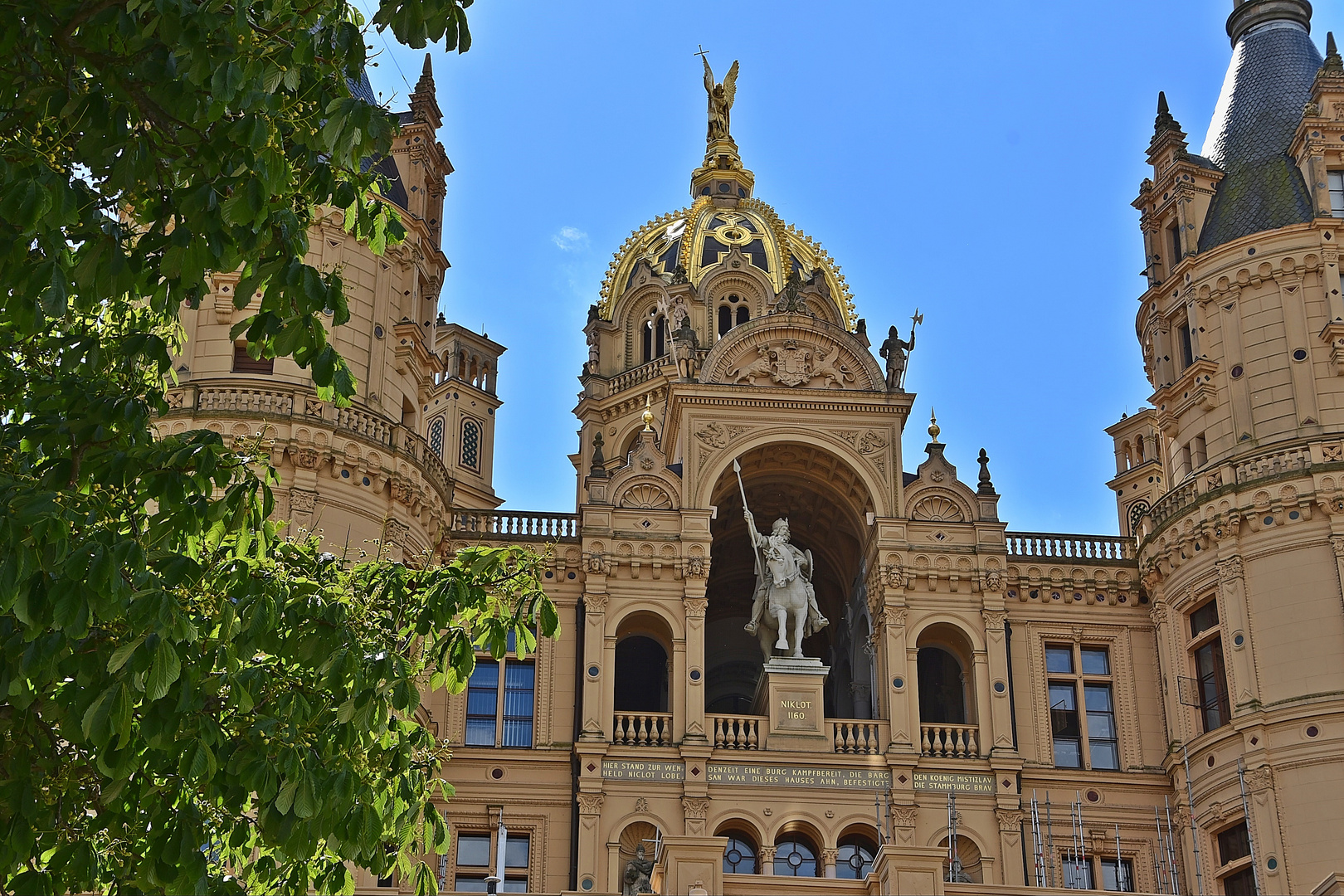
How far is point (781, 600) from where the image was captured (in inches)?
1594

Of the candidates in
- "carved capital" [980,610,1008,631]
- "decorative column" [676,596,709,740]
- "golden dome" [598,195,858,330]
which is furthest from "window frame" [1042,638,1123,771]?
"golden dome" [598,195,858,330]

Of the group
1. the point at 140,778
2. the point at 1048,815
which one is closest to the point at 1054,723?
the point at 1048,815

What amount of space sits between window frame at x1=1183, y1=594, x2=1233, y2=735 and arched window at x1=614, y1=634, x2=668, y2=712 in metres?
13.0

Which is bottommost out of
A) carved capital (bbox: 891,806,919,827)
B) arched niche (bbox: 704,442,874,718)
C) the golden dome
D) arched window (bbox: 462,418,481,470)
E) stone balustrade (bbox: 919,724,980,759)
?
carved capital (bbox: 891,806,919,827)

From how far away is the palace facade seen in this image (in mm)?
37562

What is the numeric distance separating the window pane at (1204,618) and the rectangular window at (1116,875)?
520 centimetres

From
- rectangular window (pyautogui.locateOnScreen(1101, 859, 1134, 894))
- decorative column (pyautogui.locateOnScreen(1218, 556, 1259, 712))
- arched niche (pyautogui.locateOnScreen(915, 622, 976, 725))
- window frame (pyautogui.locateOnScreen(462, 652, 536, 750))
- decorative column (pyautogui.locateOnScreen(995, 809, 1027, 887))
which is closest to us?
decorative column (pyautogui.locateOnScreen(1218, 556, 1259, 712))

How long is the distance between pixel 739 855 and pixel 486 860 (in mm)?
5312

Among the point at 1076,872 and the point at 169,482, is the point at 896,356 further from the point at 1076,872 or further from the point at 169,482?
the point at 169,482

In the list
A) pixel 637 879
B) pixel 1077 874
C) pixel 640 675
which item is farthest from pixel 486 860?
pixel 1077 874

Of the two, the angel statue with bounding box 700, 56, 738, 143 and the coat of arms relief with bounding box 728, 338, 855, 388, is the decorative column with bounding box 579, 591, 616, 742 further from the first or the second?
the angel statue with bounding box 700, 56, 738, 143

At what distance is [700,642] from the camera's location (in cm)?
3966

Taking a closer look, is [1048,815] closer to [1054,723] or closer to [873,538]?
[1054,723]

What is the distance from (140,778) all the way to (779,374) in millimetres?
29078
